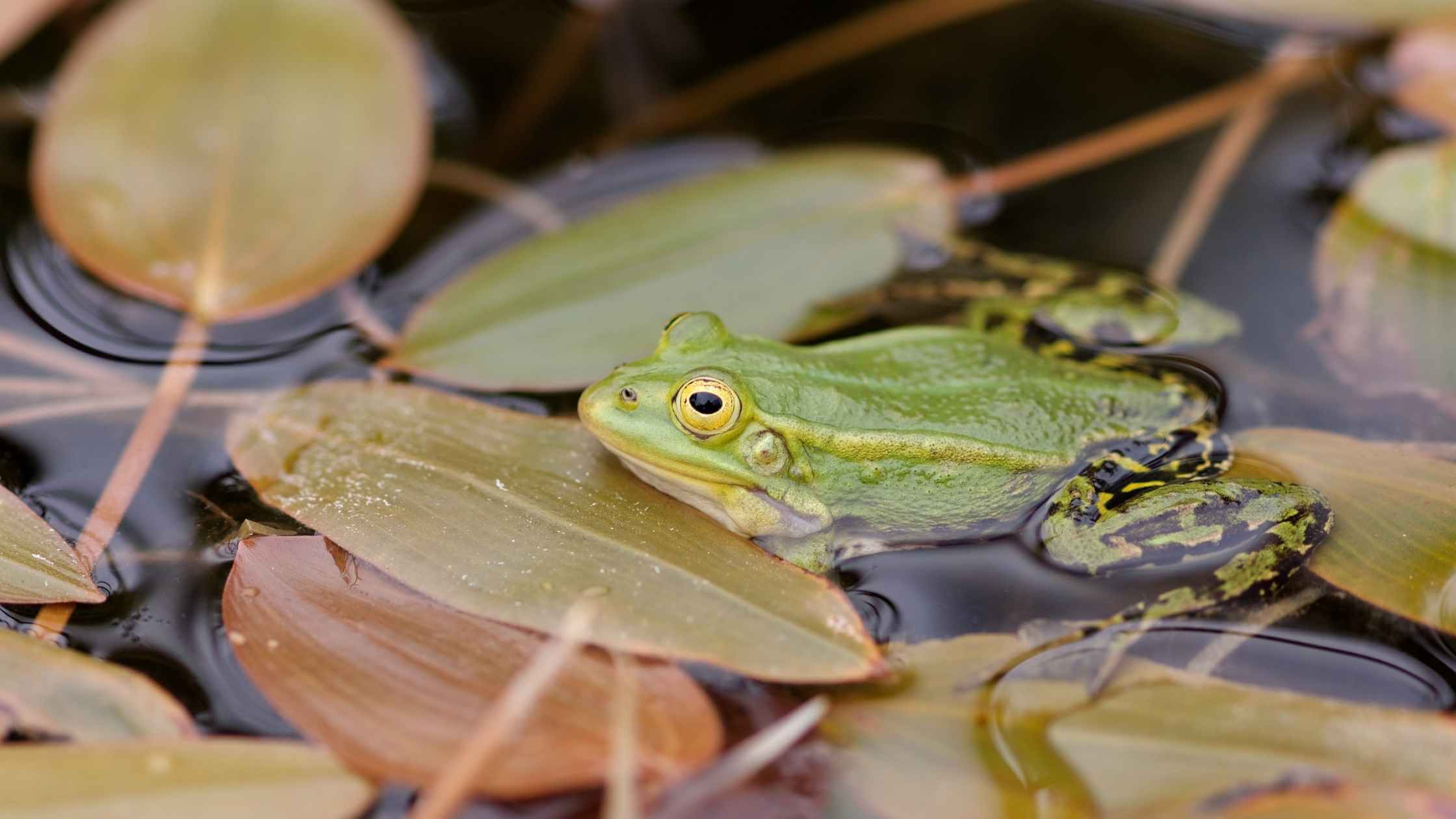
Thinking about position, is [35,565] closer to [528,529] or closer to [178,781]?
[178,781]

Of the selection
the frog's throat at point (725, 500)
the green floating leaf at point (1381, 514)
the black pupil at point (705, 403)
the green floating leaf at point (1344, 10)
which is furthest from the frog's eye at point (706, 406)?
the green floating leaf at point (1344, 10)

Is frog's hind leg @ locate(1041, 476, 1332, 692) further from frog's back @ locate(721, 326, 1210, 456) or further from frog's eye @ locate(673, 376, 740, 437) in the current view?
frog's eye @ locate(673, 376, 740, 437)

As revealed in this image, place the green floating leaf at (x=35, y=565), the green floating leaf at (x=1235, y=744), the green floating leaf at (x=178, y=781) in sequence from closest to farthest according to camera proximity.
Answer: the green floating leaf at (x=178, y=781) → the green floating leaf at (x=1235, y=744) → the green floating leaf at (x=35, y=565)

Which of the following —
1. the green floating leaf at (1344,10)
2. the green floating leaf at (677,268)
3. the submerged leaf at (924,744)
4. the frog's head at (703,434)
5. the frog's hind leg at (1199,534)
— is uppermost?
the green floating leaf at (1344,10)

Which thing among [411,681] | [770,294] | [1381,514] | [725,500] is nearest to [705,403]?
[725,500]

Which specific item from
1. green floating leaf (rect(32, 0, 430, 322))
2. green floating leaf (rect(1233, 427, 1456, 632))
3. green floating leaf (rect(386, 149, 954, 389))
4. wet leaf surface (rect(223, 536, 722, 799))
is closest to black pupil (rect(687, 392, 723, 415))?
green floating leaf (rect(386, 149, 954, 389))

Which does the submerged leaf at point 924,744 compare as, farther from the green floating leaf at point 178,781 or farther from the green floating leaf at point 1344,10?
the green floating leaf at point 1344,10
